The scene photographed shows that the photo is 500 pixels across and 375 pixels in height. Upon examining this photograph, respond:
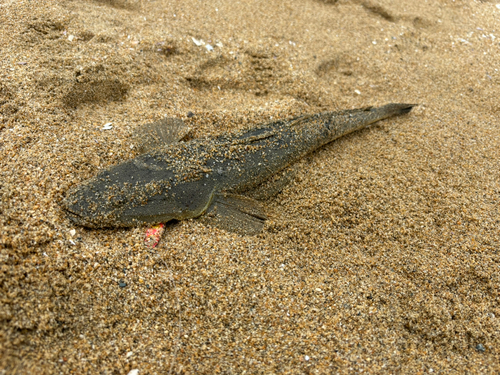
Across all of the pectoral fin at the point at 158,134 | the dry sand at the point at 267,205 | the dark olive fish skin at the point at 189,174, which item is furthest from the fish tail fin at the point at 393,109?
the pectoral fin at the point at 158,134

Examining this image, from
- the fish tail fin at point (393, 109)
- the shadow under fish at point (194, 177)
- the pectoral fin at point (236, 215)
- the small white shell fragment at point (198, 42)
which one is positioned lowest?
the pectoral fin at point (236, 215)

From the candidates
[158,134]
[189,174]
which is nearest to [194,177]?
[189,174]

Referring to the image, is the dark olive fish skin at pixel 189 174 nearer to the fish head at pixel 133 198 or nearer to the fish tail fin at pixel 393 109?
the fish head at pixel 133 198

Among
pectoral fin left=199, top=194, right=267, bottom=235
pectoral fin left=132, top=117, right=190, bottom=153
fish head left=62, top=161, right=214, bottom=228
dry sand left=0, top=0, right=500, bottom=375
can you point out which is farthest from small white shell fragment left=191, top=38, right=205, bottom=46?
pectoral fin left=199, top=194, right=267, bottom=235

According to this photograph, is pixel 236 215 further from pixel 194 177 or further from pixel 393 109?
pixel 393 109

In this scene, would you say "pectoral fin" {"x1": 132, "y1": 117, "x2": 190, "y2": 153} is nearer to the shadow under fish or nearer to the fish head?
the shadow under fish
